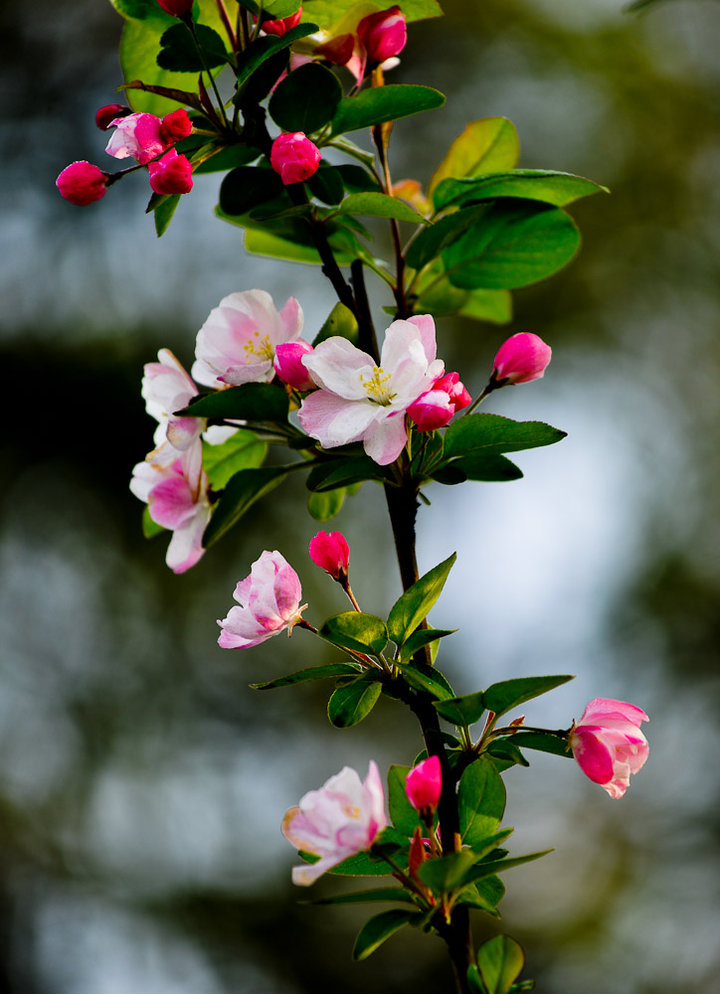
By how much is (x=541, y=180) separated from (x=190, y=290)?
3990mm

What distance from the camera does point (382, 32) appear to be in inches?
24.5

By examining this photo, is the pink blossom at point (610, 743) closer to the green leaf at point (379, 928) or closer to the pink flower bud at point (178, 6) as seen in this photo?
the green leaf at point (379, 928)

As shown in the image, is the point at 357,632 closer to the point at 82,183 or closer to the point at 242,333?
the point at 242,333

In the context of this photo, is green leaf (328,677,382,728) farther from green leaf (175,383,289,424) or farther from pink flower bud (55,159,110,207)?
pink flower bud (55,159,110,207)

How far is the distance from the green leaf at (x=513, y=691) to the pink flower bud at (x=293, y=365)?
214 mm

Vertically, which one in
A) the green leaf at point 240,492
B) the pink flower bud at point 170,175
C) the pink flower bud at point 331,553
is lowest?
the pink flower bud at point 331,553

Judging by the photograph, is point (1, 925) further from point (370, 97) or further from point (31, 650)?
point (370, 97)

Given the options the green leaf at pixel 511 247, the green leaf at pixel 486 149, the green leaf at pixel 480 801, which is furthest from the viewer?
the green leaf at pixel 486 149

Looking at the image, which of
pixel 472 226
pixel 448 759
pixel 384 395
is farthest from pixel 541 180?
pixel 448 759

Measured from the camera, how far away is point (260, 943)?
388 cm

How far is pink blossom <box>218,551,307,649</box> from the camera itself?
547 millimetres

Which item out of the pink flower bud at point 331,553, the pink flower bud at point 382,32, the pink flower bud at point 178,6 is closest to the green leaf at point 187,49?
the pink flower bud at point 178,6

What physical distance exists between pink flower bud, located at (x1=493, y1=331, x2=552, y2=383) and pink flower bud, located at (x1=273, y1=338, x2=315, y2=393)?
150 mm

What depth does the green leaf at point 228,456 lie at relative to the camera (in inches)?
26.7
